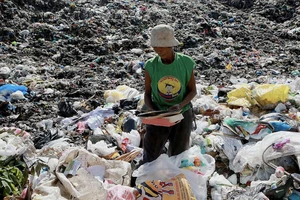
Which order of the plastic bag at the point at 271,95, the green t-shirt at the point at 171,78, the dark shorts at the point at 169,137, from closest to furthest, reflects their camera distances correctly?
the green t-shirt at the point at 171,78
the dark shorts at the point at 169,137
the plastic bag at the point at 271,95

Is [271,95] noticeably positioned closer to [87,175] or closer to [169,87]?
[169,87]

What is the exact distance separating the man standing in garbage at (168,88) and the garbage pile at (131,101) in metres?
0.18

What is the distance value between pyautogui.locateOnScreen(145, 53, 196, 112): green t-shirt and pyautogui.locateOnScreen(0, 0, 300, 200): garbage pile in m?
0.48

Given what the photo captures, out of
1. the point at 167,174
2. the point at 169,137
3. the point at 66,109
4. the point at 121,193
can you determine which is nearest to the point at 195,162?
the point at 169,137

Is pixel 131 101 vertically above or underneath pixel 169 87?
underneath

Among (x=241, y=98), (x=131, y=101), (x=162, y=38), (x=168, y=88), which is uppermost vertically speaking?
(x=162, y=38)

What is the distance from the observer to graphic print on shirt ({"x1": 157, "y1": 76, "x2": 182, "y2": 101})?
260cm

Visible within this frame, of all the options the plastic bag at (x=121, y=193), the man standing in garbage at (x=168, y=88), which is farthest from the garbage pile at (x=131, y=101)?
the man standing in garbage at (x=168, y=88)

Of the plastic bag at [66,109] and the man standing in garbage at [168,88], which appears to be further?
the plastic bag at [66,109]

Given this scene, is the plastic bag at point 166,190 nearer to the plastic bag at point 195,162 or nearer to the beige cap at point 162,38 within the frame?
the plastic bag at point 195,162

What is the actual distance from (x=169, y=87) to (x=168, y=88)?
12 mm

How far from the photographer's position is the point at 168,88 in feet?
8.64

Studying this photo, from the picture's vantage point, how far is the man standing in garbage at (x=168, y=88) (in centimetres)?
247

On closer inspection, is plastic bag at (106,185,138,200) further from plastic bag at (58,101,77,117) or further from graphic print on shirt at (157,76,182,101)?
plastic bag at (58,101,77,117)
